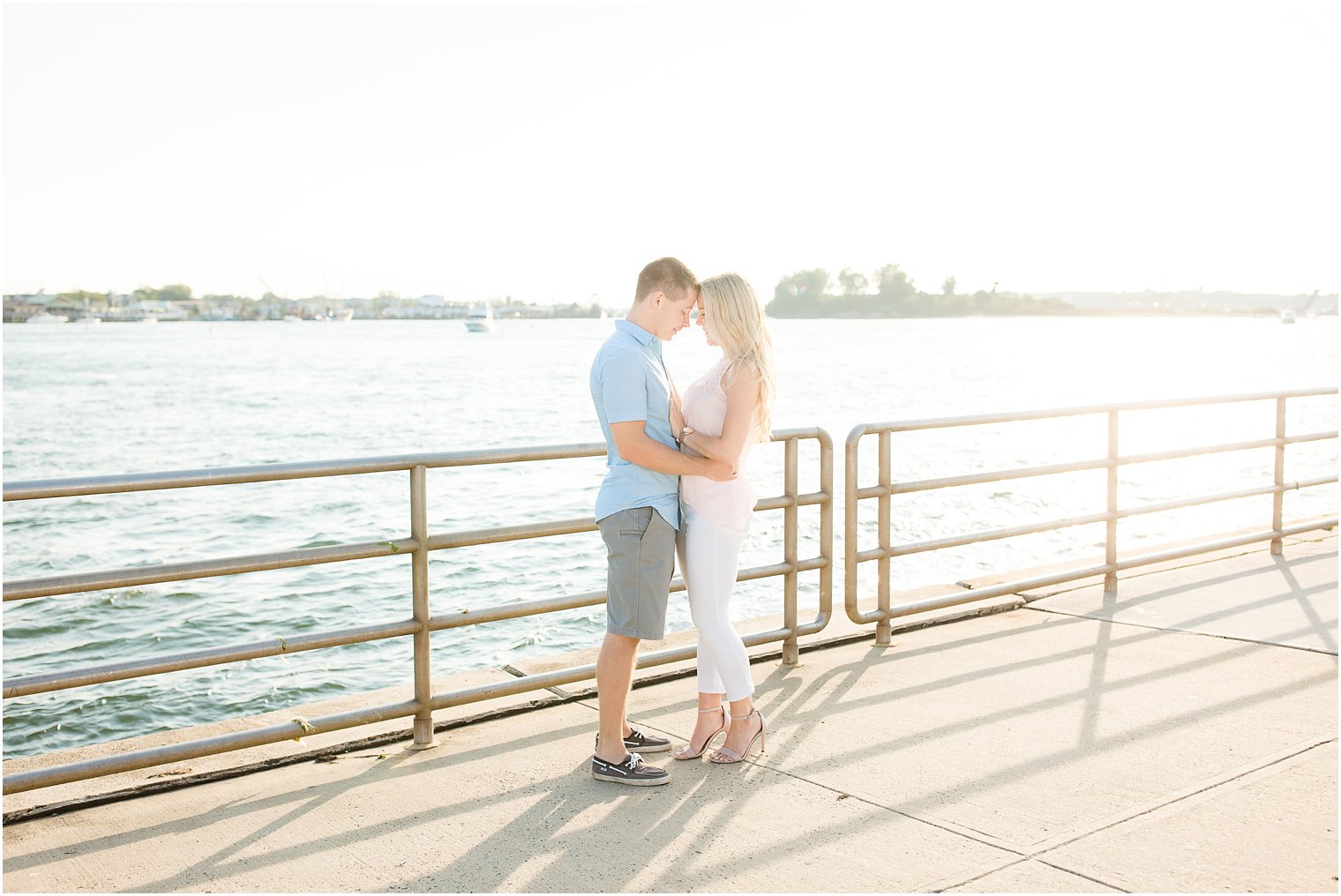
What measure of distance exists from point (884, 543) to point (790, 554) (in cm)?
58

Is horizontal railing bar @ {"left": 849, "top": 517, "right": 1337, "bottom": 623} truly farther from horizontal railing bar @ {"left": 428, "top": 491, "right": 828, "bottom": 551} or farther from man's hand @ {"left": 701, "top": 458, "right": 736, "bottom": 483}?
man's hand @ {"left": 701, "top": 458, "right": 736, "bottom": 483}

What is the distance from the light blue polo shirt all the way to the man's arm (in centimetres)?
3

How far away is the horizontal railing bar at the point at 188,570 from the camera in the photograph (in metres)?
3.85

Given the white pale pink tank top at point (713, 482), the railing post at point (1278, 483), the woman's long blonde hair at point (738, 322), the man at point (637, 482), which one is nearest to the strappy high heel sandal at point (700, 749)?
the man at point (637, 482)

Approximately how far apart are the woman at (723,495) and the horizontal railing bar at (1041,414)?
1242mm

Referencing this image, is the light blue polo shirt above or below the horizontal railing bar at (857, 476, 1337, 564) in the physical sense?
above

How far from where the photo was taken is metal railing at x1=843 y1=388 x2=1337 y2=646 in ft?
19.8

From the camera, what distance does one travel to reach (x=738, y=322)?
419 centimetres

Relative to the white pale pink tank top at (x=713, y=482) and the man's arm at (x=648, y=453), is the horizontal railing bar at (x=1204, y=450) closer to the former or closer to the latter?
the white pale pink tank top at (x=713, y=482)

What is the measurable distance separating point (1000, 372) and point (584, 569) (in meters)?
74.3

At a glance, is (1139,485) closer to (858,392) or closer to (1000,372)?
(858,392)

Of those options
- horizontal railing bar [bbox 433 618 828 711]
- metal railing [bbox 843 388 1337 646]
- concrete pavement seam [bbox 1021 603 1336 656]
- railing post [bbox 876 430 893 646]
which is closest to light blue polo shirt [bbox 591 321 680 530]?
horizontal railing bar [bbox 433 618 828 711]

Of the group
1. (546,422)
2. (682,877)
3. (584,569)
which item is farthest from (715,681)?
(546,422)

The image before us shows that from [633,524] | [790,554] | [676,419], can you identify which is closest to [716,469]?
[676,419]
